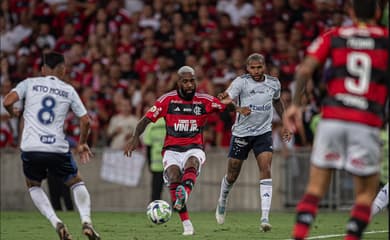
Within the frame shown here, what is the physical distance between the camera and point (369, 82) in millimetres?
9141

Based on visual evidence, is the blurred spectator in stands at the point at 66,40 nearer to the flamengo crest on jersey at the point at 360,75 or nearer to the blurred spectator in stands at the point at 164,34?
the blurred spectator in stands at the point at 164,34

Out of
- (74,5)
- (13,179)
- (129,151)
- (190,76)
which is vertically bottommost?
(13,179)

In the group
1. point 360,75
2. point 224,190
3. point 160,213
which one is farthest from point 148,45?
point 360,75

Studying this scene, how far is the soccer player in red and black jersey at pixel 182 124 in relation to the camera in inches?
566

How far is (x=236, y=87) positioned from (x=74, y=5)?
11.6 m

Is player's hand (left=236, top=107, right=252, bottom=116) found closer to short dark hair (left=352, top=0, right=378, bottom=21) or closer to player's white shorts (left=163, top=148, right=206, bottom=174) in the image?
player's white shorts (left=163, top=148, right=206, bottom=174)

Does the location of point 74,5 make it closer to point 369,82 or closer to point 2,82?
point 2,82

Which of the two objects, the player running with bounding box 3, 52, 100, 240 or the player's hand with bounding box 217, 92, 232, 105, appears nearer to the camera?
the player running with bounding box 3, 52, 100, 240

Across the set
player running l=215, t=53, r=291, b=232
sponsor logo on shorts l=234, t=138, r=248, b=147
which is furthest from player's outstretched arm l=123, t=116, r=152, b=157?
sponsor logo on shorts l=234, t=138, r=248, b=147

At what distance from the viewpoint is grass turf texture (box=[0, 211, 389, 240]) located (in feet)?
45.3

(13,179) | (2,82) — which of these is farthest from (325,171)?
(2,82)

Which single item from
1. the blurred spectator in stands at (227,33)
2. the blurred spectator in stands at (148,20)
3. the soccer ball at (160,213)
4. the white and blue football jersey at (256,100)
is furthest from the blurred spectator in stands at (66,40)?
the soccer ball at (160,213)

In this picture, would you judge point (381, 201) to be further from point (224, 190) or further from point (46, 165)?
point (46, 165)

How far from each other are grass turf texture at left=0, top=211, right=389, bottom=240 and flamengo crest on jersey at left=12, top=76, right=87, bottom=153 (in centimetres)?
205
